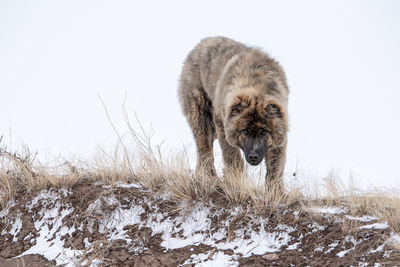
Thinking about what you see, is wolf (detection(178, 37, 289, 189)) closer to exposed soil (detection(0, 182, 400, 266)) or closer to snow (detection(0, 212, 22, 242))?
exposed soil (detection(0, 182, 400, 266))

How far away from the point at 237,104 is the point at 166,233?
1913mm

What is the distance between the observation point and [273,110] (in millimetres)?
5293

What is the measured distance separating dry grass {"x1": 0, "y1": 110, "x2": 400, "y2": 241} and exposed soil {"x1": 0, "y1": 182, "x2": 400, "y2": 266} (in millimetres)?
110

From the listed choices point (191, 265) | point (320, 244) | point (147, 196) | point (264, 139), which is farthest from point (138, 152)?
point (320, 244)

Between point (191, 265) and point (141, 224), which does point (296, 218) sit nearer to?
point (191, 265)

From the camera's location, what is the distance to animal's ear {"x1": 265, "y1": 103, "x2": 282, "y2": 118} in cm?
528

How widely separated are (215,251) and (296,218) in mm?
890

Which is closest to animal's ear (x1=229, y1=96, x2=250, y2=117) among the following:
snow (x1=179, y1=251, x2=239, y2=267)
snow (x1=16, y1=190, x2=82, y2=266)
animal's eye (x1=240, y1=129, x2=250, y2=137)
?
animal's eye (x1=240, y1=129, x2=250, y2=137)

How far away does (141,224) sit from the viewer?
4457 mm

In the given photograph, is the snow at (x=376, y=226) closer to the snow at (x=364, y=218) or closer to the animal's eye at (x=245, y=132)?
the snow at (x=364, y=218)

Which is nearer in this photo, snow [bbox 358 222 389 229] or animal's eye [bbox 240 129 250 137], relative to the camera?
snow [bbox 358 222 389 229]

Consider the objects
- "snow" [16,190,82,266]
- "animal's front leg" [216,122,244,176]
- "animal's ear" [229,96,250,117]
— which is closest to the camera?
"snow" [16,190,82,266]

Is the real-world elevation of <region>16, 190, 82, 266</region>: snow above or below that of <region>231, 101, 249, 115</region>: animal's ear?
below

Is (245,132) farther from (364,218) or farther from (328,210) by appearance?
(364,218)
